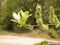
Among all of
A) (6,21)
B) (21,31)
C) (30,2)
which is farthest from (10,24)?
(30,2)

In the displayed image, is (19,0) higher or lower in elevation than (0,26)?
higher

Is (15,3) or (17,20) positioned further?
(15,3)

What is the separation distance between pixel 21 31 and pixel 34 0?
2.65 m

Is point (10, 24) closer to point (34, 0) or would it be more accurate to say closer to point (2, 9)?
point (2, 9)

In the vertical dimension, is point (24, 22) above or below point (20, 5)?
below

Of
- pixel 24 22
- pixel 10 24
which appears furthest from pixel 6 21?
pixel 24 22

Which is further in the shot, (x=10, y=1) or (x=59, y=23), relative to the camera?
(x=10, y=1)

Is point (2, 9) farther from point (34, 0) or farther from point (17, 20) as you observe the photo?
point (17, 20)

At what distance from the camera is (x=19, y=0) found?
613 inches

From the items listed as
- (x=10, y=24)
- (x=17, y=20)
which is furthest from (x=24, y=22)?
(x=10, y=24)

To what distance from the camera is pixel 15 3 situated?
51.2ft

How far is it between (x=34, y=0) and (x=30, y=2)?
36 centimetres

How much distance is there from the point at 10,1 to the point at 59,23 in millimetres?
13211

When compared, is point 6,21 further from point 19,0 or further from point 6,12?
point 19,0
